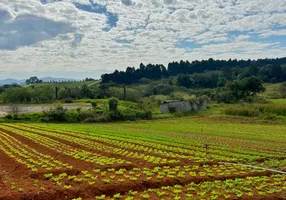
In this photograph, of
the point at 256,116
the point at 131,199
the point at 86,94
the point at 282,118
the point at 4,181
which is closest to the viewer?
the point at 131,199

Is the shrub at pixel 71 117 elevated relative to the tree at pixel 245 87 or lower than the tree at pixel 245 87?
lower

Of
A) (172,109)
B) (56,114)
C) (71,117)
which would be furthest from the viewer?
(172,109)

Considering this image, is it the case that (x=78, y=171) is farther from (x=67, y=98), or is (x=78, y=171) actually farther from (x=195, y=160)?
(x=67, y=98)

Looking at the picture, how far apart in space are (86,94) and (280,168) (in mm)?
98713

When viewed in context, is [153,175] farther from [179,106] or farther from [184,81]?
[184,81]

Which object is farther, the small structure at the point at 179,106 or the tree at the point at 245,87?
the tree at the point at 245,87

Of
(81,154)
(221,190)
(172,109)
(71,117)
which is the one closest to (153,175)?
(221,190)

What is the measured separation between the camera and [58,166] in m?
17.7

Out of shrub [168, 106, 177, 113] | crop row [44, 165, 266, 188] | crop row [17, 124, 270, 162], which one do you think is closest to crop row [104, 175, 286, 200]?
crop row [44, 165, 266, 188]

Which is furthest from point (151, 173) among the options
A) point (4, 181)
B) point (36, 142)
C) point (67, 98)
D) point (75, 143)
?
point (67, 98)

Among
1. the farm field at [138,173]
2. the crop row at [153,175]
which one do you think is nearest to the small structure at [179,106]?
the farm field at [138,173]

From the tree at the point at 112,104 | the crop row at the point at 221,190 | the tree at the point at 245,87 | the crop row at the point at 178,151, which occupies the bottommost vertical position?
the crop row at the point at 178,151

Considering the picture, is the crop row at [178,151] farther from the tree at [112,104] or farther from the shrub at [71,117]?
the tree at [112,104]

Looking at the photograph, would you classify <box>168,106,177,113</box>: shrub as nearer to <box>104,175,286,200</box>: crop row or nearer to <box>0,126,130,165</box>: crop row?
<box>0,126,130,165</box>: crop row
